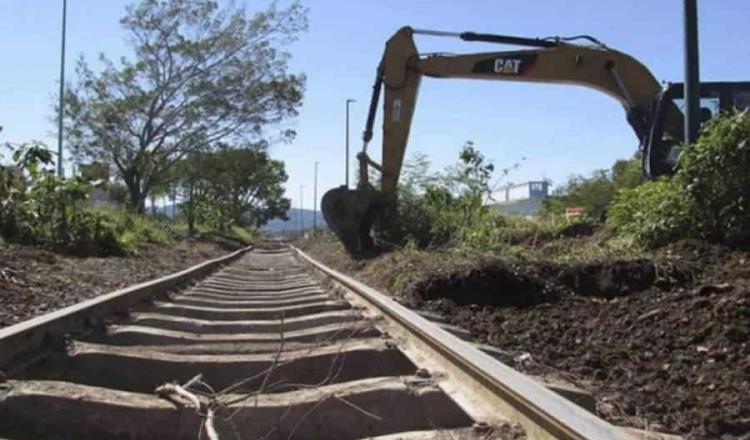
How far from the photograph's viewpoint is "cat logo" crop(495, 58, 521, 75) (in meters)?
14.5

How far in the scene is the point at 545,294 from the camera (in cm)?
739

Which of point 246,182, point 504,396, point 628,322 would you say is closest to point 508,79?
point 628,322

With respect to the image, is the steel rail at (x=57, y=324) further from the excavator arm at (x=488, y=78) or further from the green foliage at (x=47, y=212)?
the excavator arm at (x=488, y=78)

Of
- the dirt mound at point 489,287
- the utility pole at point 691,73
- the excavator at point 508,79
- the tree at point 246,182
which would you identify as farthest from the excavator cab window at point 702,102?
the tree at point 246,182

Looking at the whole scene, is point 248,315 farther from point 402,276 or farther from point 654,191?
point 654,191

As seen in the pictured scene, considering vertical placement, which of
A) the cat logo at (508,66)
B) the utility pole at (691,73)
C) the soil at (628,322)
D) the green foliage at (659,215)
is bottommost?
the soil at (628,322)

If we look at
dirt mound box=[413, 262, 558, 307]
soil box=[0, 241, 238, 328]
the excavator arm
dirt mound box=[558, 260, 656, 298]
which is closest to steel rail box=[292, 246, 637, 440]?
dirt mound box=[413, 262, 558, 307]

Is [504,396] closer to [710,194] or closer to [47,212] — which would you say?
[710,194]

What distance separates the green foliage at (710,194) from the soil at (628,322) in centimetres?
52

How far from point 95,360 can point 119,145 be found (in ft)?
107

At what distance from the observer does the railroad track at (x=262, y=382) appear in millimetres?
3084

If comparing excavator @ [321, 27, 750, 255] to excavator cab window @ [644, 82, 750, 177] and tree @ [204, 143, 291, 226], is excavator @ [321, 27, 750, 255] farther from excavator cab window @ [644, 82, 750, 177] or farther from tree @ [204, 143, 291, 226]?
tree @ [204, 143, 291, 226]

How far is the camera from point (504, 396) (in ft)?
10.1

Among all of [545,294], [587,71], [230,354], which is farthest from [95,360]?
[587,71]
